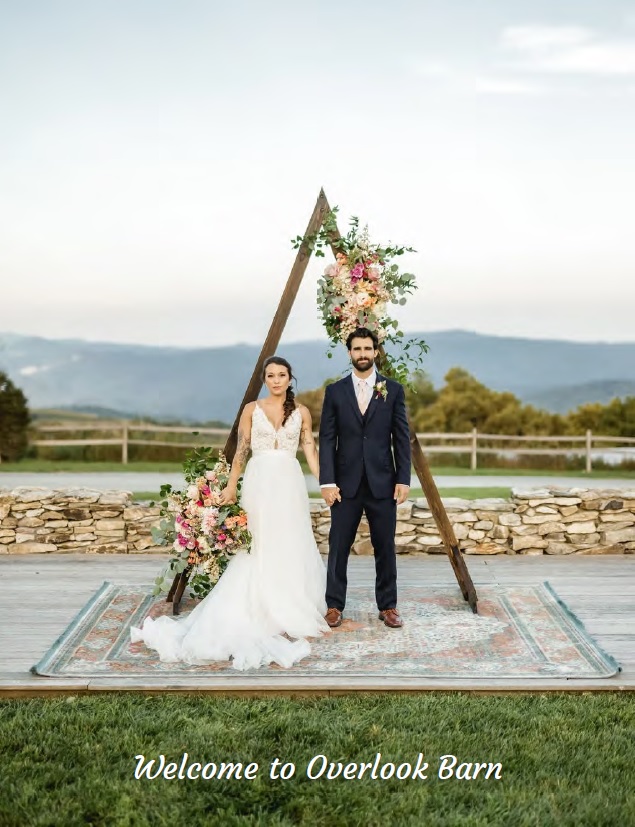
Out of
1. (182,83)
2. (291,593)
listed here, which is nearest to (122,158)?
(182,83)

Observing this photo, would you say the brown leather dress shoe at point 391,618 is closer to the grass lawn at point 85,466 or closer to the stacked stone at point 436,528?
the stacked stone at point 436,528

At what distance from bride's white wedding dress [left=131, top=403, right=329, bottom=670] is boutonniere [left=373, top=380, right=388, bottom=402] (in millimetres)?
488

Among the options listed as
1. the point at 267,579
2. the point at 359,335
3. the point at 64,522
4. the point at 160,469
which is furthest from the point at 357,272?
the point at 160,469

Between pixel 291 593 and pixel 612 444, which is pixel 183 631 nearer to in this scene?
pixel 291 593

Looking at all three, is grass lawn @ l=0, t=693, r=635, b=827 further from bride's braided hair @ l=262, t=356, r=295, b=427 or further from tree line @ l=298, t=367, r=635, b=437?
tree line @ l=298, t=367, r=635, b=437

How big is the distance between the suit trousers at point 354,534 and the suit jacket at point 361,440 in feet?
0.25

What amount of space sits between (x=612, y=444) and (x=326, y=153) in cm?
1034

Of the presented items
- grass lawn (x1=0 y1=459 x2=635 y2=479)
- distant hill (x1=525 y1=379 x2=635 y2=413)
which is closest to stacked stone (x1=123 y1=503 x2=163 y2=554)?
grass lawn (x1=0 y1=459 x2=635 y2=479)

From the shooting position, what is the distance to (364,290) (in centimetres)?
558

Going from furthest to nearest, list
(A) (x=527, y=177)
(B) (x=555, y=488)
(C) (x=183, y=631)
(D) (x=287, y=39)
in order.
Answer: (A) (x=527, y=177) < (D) (x=287, y=39) < (B) (x=555, y=488) < (C) (x=183, y=631)

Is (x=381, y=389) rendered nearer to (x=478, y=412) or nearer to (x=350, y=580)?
(x=350, y=580)

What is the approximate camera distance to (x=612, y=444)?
1695cm

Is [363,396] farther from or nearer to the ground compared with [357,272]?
nearer to the ground

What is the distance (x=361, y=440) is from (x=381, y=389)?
0.33 meters
